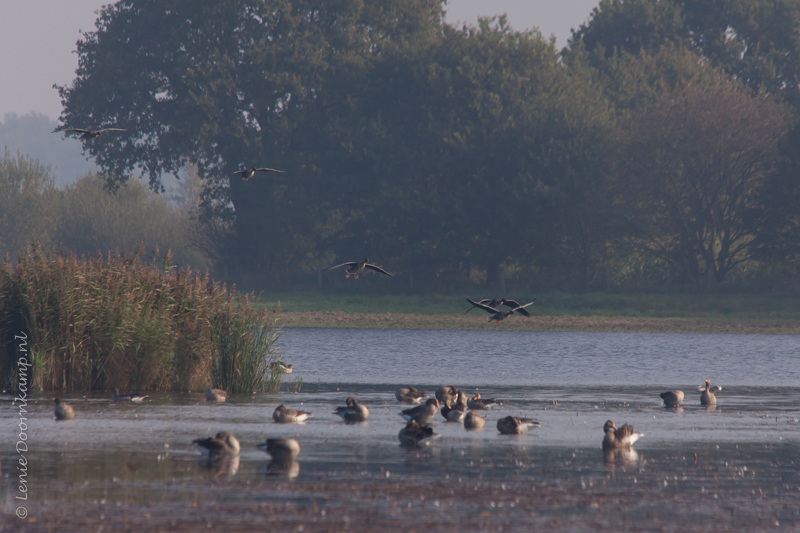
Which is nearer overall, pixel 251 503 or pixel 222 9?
pixel 251 503

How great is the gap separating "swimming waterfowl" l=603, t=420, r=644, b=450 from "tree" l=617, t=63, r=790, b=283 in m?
49.0

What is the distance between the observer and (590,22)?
99250mm

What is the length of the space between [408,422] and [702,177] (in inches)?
2034

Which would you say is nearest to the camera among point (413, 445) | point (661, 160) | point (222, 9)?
point (413, 445)

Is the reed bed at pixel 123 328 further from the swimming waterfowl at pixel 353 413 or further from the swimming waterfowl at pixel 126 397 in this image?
the swimming waterfowl at pixel 353 413

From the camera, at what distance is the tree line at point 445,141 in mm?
65938

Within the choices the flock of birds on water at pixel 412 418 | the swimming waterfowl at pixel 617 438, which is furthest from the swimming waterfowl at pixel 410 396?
the swimming waterfowl at pixel 617 438

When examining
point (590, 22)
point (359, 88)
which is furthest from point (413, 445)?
point (590, 22)

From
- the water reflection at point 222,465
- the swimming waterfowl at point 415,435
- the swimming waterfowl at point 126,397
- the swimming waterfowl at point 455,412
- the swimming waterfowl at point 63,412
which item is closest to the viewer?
the water reflection at point 222,465

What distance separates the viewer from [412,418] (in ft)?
63.3

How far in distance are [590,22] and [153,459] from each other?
91.8m

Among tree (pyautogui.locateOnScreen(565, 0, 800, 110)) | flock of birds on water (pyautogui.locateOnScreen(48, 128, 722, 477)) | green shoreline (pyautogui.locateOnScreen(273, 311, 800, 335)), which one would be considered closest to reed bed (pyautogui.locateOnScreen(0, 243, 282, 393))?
flock of birds on water (pyautogui.locateOnScreen(48, 128, 722, 477))

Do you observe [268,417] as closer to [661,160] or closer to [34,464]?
[34,464]

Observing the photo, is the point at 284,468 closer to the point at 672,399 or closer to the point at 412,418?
the point at 412,418
